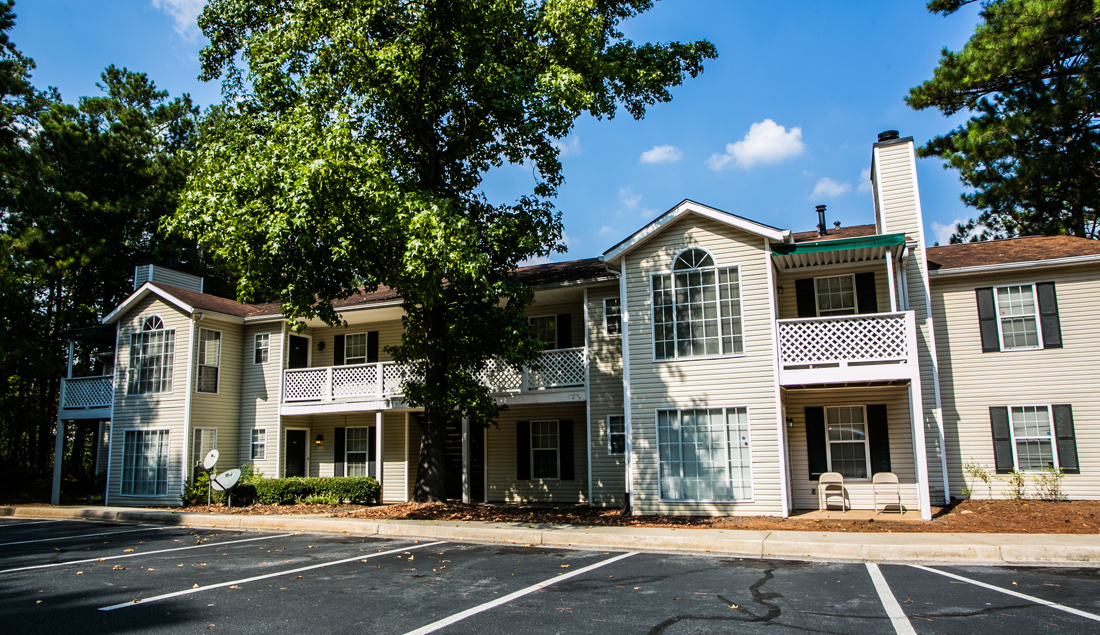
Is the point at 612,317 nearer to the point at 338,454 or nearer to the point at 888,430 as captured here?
the point at 888,430

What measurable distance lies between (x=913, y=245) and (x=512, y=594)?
13.0 m

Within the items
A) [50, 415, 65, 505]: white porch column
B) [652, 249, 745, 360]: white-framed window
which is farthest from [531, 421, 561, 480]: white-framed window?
[50, 415, 65, 505]: white porch column

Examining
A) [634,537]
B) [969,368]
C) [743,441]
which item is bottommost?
[634,537]

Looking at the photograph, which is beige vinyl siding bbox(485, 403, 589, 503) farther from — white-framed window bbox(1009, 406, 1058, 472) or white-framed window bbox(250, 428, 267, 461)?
white-framed window bbox(1009, 406, 1058, 472)

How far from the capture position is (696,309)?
16.3 meters

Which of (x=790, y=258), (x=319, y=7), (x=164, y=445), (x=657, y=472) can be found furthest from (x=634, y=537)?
(x=164, y=445)

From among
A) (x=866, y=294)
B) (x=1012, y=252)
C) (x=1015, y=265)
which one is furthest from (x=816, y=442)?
(x=1012, y=252)

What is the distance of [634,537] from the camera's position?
12.1m

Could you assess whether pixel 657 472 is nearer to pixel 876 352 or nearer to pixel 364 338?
pixel 876 352

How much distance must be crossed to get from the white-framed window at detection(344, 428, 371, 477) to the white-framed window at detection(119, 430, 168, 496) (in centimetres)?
552

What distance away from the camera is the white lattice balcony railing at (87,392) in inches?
914

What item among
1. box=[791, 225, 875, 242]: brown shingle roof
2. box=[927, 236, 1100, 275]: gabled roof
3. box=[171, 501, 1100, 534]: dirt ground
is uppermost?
box=[791, 225, 875, 242]: brown shingle roof

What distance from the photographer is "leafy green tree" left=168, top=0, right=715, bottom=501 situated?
13.1m

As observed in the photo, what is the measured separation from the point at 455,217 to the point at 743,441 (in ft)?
26.5
